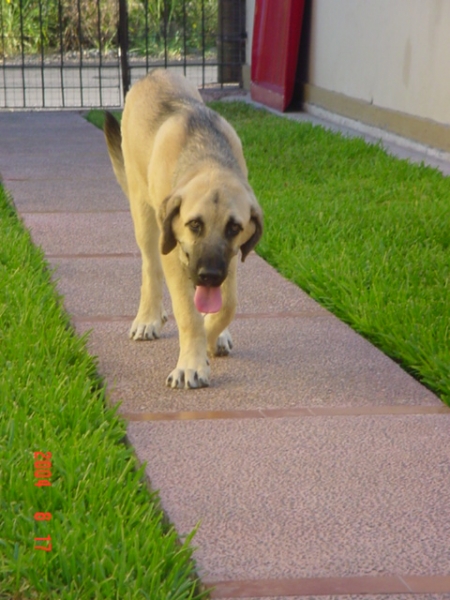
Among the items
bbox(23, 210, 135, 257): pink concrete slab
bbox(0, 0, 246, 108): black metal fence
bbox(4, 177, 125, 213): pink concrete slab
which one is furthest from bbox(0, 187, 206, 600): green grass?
bbox(0, 0, 246, 108): black metal fence

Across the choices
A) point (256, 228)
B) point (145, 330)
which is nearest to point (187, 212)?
point (256, 228)

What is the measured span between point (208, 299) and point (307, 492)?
3.56ft

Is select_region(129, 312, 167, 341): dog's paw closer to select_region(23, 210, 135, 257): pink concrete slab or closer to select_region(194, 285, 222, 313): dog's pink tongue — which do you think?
select_region(194, 285, 222, 313): dog's pink tongue

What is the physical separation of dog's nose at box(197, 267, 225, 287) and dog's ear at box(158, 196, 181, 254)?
0.89ft

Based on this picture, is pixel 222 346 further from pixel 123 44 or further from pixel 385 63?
pixel 123 44

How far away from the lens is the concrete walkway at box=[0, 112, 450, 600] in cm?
261

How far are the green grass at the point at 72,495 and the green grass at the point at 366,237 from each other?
4.45 ft

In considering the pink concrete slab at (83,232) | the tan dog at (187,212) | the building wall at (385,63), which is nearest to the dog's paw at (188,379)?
the tan dog at (187,212)

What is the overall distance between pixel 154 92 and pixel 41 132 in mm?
7154

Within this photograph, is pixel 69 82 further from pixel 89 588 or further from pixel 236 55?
pixel 89 588

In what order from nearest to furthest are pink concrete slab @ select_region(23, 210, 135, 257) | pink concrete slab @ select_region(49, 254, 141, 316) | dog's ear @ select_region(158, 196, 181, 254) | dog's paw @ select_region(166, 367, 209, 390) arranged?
dog's ear @ select_region(158, 196, 181, 254) → dog's paw @ select_region(166, 367, 209, 390) → pink concrete slab @ select_region(49, 254, 141, 316) → pink concrete slab @ select_region(23, 210, 135, 257)

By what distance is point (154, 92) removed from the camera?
4.91m

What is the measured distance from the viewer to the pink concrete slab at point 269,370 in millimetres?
3830

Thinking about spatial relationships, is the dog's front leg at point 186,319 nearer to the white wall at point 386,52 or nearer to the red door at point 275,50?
the white wall at point 386,52
